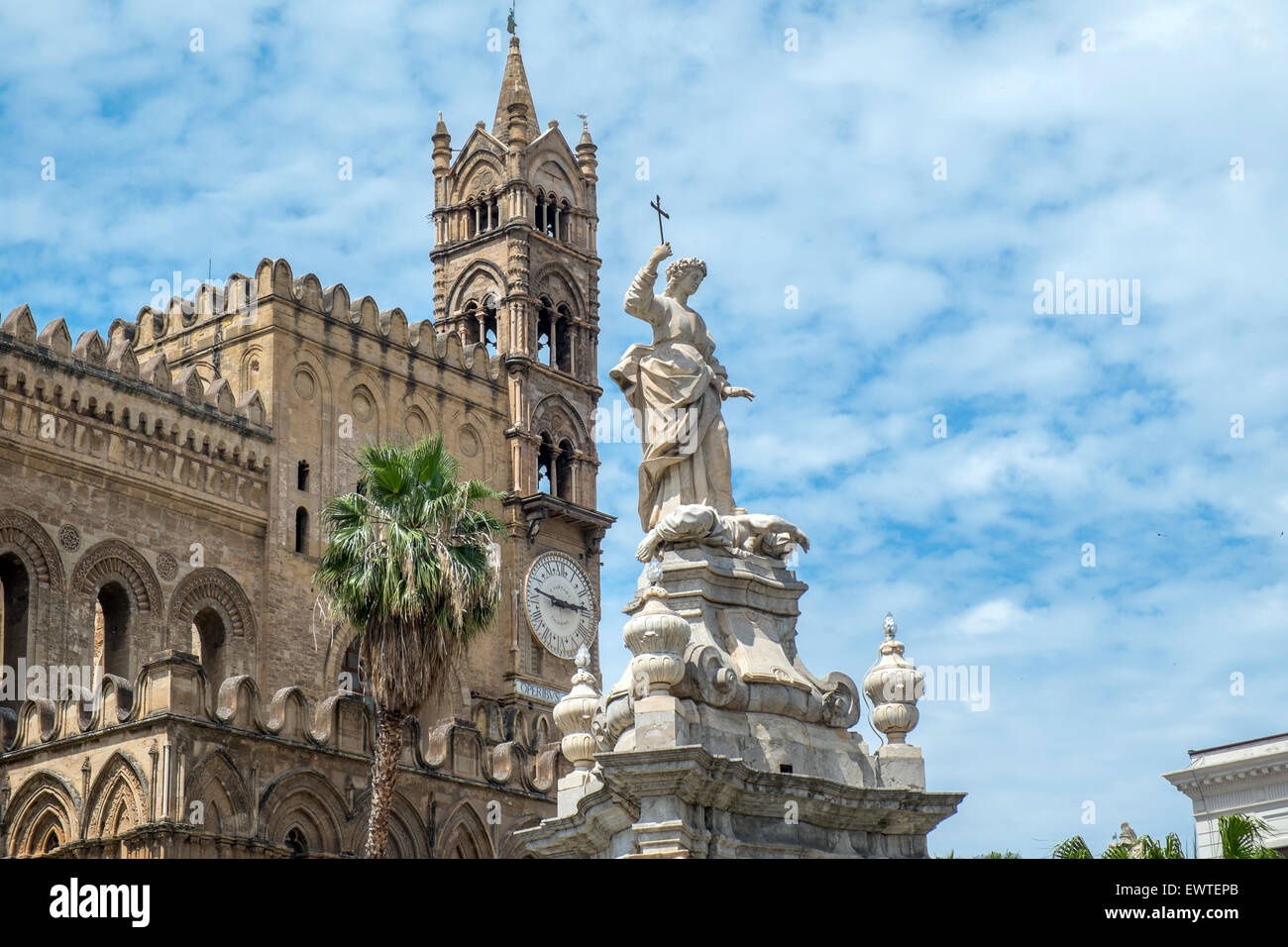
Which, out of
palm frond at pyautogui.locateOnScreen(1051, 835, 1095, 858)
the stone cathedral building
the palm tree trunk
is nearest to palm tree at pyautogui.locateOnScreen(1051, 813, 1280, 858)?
palm frond at pyautogui.locateOnScreen(1051, 835, 1095, 858)

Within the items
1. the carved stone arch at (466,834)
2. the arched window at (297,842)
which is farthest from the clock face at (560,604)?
the arched window at (297,842)

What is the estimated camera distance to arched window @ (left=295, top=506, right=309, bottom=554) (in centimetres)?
4322

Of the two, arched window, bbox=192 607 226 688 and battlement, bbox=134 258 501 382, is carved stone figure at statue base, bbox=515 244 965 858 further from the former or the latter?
battlement, bbox=134 258 501 382

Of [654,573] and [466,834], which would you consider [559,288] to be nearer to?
[466,834]

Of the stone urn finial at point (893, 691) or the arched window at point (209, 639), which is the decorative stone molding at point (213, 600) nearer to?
the arched window at point (209, 639)

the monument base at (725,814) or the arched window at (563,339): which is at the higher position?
the arched window at (563,339)

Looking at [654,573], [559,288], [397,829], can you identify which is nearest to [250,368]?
[559,288]

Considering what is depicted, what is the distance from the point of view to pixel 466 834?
36.2 metres

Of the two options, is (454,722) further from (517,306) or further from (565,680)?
(517,306)

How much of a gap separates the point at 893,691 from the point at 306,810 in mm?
18299

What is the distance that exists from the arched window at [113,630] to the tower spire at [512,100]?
62.7ft

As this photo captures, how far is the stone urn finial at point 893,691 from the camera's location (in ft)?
57.7

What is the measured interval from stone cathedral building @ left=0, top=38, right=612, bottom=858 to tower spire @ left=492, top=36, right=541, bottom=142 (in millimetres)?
123
